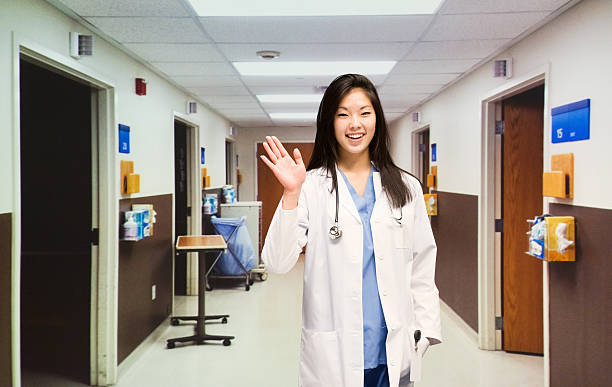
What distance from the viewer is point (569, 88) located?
271 cm

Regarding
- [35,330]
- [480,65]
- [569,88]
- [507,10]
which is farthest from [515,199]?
[35,330]

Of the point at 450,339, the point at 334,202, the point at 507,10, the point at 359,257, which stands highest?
the point at 507,10

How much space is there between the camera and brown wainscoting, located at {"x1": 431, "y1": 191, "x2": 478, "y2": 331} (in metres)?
4.28

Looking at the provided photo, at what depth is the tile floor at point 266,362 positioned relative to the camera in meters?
3.35

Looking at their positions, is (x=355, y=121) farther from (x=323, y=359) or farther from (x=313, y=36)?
(x=313, y=36)

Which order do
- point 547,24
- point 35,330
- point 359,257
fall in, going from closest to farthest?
point 359,257
point 547,24
point 35,330

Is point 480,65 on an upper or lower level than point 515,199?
upper

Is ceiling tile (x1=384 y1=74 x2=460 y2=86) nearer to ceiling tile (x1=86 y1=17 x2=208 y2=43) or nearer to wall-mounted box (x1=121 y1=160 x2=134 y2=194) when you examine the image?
ceiling tile (x1=86 y1=17 x2=208 y2=43)

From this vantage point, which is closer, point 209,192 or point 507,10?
point 507,10

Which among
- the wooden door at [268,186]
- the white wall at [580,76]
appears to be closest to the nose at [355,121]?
the white wall at [580,76]

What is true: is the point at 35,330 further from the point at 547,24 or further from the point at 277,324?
the point at 547,24

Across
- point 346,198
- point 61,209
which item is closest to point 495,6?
point 346,198

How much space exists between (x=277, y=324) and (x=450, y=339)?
1471 mm

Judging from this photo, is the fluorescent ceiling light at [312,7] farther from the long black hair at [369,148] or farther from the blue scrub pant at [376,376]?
the blue scrub pant at [376,376]
